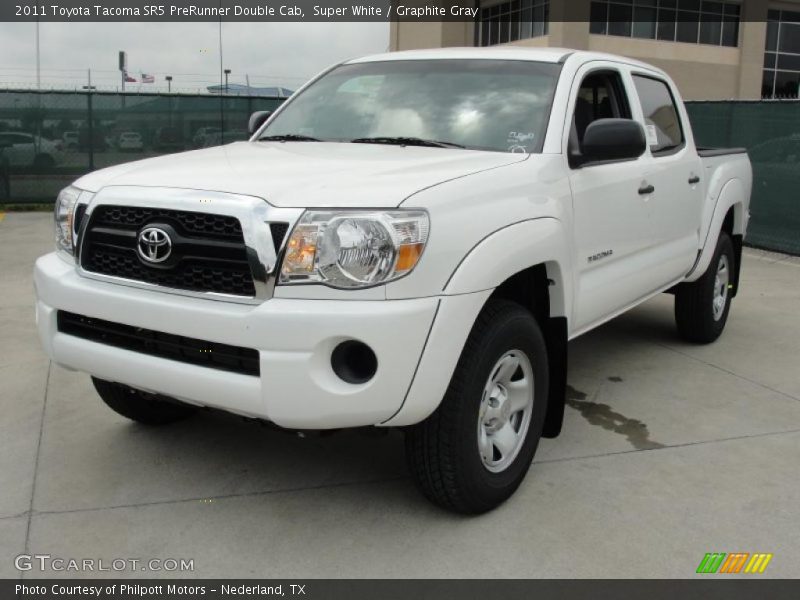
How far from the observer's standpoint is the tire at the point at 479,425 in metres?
2.96

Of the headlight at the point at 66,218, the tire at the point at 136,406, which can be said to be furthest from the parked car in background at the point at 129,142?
the headlight at the point at 66,218

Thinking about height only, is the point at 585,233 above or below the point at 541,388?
above

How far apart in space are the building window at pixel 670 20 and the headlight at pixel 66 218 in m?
32.3

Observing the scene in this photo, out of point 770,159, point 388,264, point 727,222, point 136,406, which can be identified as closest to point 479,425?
point 388,264

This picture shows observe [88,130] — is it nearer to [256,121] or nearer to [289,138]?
[256,121]

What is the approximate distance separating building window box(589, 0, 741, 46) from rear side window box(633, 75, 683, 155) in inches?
1163

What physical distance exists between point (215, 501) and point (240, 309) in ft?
3.47

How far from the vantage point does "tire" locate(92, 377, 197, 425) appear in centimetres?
397

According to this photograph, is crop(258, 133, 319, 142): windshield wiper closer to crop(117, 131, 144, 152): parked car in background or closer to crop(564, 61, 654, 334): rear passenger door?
crop(564, 61, 654, 334): rear passenger door

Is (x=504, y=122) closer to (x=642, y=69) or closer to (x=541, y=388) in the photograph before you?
(x=541, y=388)

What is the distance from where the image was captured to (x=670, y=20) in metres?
34.5

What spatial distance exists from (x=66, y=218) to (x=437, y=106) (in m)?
1.78
